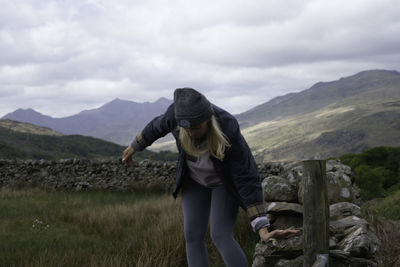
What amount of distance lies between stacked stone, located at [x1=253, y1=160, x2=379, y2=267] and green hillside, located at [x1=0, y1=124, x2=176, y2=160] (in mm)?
36399

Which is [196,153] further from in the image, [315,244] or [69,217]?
[69,217]

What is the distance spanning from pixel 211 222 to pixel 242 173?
451 millimetres

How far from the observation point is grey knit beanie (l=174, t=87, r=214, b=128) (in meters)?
2.44

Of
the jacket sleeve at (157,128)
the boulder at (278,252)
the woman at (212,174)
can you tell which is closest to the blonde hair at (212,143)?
the woman at (212,174)

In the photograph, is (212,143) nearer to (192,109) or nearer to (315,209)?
(192,109)

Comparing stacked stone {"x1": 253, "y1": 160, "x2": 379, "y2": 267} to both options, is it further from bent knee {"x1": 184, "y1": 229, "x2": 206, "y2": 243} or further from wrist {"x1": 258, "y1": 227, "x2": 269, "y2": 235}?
wrist {"x1": 258, "y1": 227, "x2": 269, "y2": 235}

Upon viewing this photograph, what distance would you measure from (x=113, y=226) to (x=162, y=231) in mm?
1146

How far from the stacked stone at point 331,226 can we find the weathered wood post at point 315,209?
0.72 m

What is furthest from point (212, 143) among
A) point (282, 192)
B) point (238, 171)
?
point (282, 192)

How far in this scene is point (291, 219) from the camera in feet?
14.1

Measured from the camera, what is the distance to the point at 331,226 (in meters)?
3.70

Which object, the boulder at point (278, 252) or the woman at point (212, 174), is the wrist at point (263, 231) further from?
the boulder at point (278, 252)

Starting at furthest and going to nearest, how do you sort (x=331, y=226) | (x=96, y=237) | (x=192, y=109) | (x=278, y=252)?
(x=96, y=237), (x=331, y=226), (x=278, y=252), (x=192, y=109)

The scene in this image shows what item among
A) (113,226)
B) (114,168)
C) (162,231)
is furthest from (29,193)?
(162,231)
